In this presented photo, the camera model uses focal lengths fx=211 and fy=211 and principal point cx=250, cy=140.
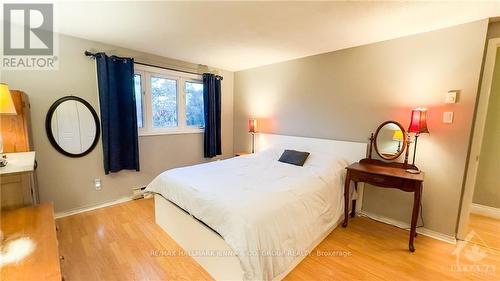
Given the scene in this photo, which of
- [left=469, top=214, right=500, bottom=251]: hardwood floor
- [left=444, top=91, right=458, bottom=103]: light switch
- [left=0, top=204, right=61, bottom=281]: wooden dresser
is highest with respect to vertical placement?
[left=444, top=91, right=458, bottom=103]: light switch

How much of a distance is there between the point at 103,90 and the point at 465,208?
14.8ft

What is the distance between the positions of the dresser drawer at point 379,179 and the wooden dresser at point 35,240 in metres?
2.55

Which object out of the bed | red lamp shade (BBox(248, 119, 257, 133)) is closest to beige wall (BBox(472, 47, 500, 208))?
the bed

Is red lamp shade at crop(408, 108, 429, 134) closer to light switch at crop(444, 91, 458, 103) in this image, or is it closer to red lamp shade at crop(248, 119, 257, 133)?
light switch at crop(444, 91, 458, 103)

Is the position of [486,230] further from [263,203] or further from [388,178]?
[263,203]

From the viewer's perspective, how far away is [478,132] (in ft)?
6.97

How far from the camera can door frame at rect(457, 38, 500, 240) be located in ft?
6.78

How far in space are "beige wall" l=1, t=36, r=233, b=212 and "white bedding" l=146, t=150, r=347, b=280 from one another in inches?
43.3

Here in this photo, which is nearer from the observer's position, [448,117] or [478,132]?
[478,132]

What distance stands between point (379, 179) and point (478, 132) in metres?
1.06

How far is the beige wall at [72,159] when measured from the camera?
8.20 ft

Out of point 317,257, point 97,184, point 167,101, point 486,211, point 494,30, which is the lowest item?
point 317,257

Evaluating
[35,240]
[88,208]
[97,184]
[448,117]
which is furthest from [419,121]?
[88,208]

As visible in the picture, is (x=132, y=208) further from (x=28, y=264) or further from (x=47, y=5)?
(x=47, y=5)
